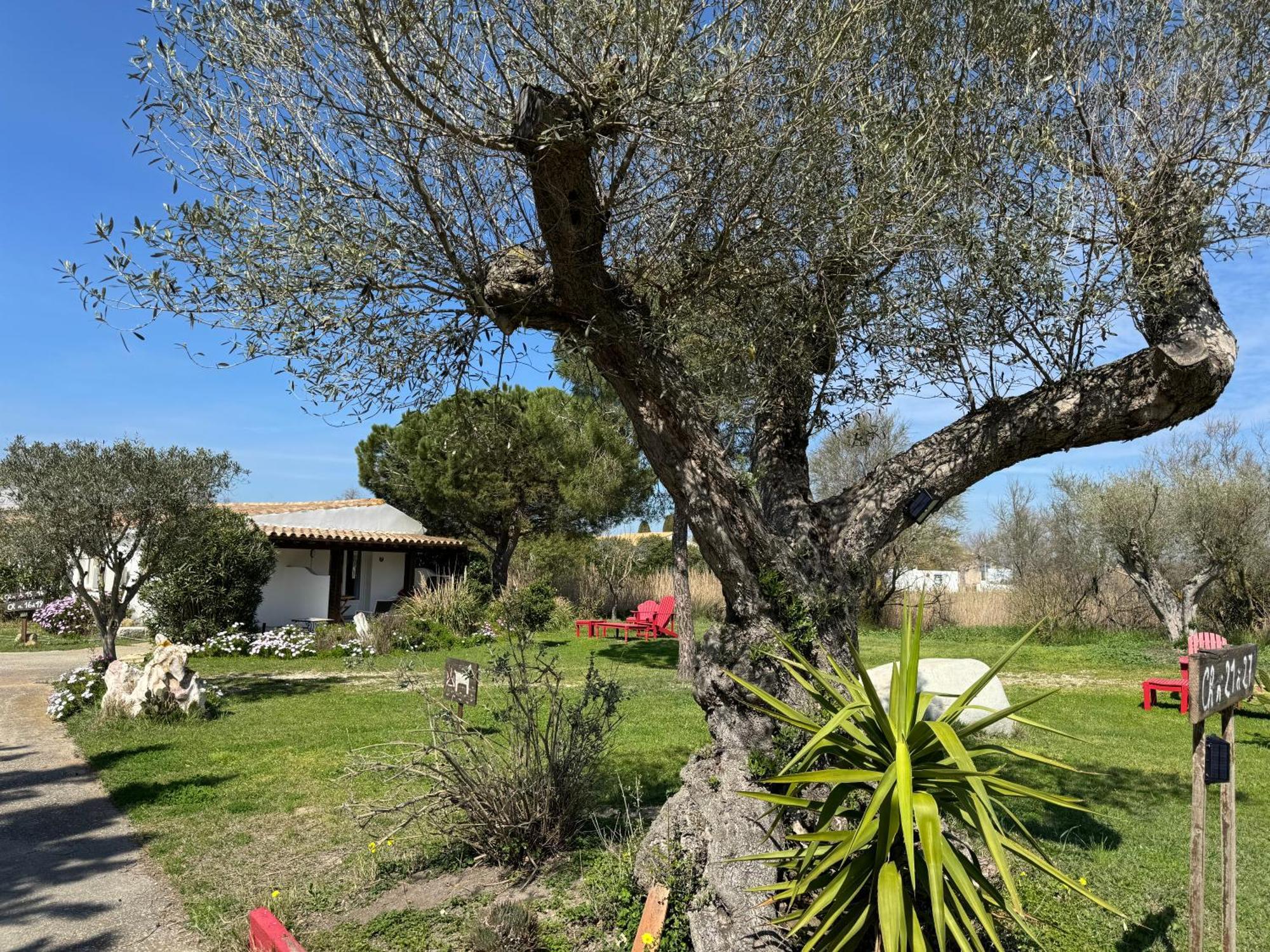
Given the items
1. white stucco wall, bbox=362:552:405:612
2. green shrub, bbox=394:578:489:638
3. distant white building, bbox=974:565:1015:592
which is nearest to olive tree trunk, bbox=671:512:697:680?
green shrub, bbox=394:578:489:638

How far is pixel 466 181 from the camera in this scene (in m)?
4.94

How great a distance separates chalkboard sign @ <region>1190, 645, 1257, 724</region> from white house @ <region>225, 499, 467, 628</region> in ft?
69.1

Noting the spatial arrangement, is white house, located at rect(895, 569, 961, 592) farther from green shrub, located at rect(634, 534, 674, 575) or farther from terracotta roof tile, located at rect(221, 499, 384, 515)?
terracotta roof tile, located at rect(221, 499, 384, 515)

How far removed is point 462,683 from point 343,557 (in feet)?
69.4

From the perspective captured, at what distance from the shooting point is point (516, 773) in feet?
17.4

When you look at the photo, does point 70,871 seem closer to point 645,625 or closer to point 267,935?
point 267,935

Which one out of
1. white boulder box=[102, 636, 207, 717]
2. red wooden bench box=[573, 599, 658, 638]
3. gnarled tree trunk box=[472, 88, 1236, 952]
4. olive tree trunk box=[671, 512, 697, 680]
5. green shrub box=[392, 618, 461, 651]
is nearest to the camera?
gnarled tree trunk box=[472, 88, 1236, 952]

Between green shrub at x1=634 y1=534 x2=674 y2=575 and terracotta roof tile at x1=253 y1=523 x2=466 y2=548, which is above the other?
terracotta roof tile at x1=253 y1=523 x2=466 y2=548

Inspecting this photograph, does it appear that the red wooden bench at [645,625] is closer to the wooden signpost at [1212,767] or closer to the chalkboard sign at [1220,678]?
the chalkboard sign at [1220,678]

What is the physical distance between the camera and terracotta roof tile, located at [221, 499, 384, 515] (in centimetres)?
2588

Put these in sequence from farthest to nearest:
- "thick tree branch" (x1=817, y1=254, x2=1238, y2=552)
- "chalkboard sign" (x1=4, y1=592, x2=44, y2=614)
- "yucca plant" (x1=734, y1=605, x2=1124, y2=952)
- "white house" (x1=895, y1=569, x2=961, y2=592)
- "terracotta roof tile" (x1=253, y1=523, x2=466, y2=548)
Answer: "white house" (x1=895, y1=569, x2=961, y2=592) → "chalkboard sign" (x1=4, y1=592, x2=44, y2=614) → "terracotta roof tile" (x1=253, y1=523, x2=466, y2=548) → "thick tree branch" (x1=817, y1=254, x2=1238, y2=552) → "yucca plant" (x1=734, y1=605, x2=1124, y2=952)

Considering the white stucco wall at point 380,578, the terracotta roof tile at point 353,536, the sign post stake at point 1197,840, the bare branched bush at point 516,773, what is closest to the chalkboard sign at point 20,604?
the terracotta roof tile at point 353,536

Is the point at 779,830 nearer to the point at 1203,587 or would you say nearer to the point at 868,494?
the point at 868,494

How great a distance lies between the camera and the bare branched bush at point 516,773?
17.2 ft
